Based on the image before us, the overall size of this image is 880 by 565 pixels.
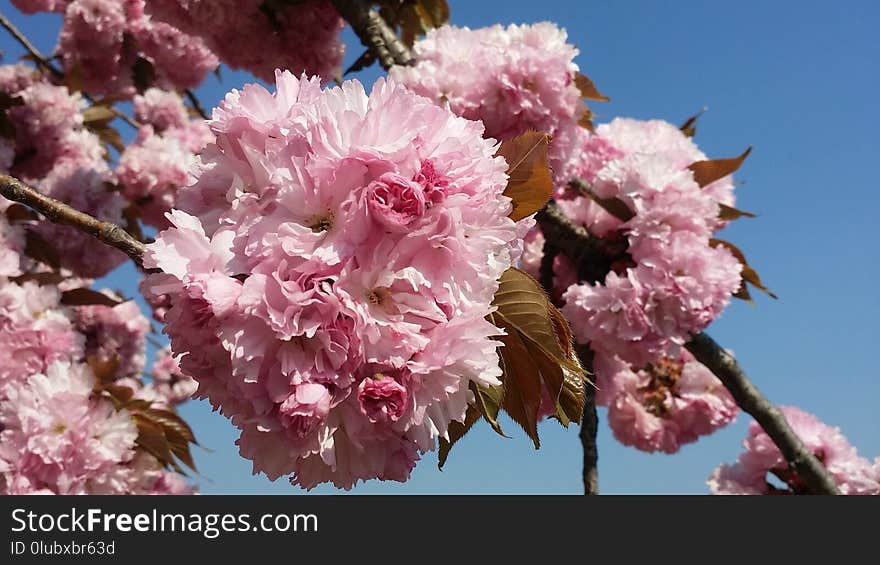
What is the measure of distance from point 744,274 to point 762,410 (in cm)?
50

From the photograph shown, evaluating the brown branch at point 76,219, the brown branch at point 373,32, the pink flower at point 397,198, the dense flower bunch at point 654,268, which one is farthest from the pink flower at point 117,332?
the pink flower at point 397,198

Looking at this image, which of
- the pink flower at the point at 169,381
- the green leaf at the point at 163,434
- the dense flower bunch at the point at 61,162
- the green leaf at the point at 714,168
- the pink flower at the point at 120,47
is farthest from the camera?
the pink flower at the point at 169,381

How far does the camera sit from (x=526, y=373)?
951 millimetres

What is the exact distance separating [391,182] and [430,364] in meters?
0.19

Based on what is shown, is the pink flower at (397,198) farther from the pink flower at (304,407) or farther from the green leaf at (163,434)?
the green leaf at (163,434)

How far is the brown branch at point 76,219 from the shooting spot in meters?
0.93

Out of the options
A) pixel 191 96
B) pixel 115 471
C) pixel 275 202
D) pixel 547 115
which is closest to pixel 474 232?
pixel 275 202

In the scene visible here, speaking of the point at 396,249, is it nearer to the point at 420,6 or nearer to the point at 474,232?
the point at 474,232

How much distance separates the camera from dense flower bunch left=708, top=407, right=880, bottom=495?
2693 millimetres

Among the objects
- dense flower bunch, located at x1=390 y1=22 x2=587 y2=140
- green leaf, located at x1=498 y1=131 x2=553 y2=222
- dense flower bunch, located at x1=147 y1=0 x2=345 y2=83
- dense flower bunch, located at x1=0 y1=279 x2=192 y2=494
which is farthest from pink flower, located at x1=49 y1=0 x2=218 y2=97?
green leaf, located at x1=498 y1=131 x2=553 y2=222

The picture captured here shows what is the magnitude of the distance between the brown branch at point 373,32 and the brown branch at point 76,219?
1.35 m

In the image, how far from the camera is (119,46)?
3.72 metres

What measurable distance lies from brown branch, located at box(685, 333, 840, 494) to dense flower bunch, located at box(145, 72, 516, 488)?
1.69m

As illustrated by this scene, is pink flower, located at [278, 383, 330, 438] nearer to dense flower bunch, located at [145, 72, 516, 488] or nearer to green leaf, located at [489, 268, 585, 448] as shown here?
dense flower bunch, located at [145, 72, 516, 488]
